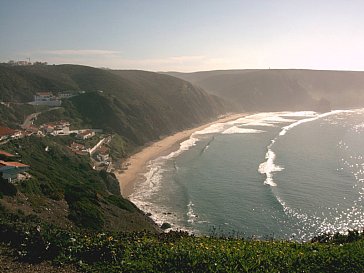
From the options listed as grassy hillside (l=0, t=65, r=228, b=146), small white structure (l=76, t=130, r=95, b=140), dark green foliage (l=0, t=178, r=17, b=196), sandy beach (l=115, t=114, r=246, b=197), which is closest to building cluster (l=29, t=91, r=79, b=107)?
grassy hillside (l=0, t=65, r=228, b=146)

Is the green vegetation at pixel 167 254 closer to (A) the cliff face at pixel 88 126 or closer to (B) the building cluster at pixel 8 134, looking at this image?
(A) the cliff face at pixel 88 126

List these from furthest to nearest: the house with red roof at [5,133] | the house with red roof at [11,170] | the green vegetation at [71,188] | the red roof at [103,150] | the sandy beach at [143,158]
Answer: the red roof at [103,150] → the sandy beach at [143,158] → the house with red roof at [5,133] → the house with red roof at [11,170] → the green vegetation at [71,188]

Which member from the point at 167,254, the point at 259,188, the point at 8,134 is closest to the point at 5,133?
the point at 8,134

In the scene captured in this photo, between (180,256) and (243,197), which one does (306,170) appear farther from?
(180,256)

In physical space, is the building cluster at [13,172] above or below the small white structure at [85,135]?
above

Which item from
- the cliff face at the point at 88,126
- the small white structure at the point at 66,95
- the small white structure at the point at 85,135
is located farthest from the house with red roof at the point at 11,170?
the small white structure at the point at 66,95

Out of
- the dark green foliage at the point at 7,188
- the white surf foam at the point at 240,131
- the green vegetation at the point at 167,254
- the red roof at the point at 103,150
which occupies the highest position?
the green vegetation at the point at 167,254
